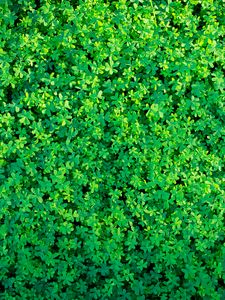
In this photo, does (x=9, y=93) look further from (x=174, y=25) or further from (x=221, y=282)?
(x=221, y=282)

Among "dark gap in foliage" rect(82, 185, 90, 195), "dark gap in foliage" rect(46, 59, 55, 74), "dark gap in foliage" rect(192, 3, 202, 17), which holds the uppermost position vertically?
"dark gap in foliage" rect(192, 3, 202, 17)

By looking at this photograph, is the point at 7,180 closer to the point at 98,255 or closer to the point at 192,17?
the point at 98,255

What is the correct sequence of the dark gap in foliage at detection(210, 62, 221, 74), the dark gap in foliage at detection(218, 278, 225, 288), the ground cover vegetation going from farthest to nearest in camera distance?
the dark gap in foliage at detection(218, 278, 225, 288), the dark gap in foliage at detection(210, 62, 221, 74), the ground cover vegetation

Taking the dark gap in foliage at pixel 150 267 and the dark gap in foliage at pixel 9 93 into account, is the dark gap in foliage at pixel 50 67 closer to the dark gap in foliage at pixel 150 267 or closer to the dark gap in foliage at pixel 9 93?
the dark gap in foliage at pixel 9 93

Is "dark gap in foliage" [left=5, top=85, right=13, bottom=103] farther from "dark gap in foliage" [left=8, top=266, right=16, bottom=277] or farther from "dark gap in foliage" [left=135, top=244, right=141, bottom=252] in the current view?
"dark gap in foliage" [left=135, top=244, right=141, bottom=252]

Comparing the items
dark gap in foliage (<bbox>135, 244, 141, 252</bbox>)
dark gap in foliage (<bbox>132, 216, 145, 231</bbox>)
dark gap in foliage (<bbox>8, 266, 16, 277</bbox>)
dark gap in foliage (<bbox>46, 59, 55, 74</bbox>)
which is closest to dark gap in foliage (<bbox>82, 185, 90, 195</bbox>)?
dark gap in foliage (<bbox>132, 216, 145, 231</bbox>)

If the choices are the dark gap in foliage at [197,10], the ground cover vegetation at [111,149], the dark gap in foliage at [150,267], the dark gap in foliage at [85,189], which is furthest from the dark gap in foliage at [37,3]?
Answer: the dark gap in foliage at [150,267]

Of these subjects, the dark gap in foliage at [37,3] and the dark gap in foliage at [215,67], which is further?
the dark gap in foliage at [215,67]

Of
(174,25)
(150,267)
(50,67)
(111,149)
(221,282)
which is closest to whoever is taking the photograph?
(50,67)

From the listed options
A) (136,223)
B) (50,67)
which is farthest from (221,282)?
(50,67)
